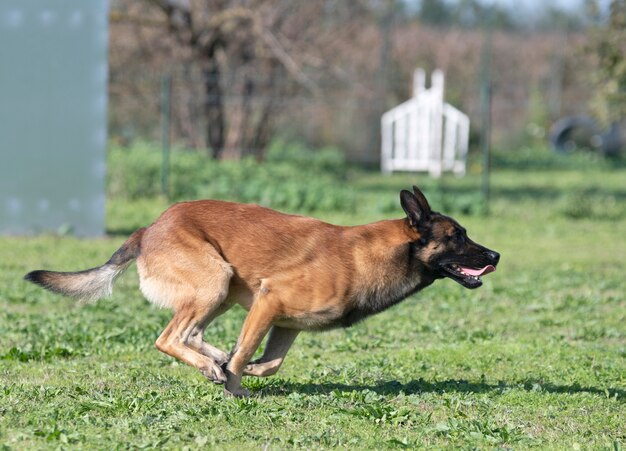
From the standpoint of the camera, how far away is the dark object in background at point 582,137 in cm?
3783

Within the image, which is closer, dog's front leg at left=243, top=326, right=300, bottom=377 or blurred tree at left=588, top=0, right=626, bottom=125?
dog's front leg at left=243, top=326, right=300, bottom=377

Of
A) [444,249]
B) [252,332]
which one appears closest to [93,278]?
[252,332]

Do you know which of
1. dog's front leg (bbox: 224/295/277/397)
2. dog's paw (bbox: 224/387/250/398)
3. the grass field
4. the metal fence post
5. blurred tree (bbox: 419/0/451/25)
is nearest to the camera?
the grass field

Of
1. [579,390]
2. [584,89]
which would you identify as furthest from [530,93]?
[579,390]

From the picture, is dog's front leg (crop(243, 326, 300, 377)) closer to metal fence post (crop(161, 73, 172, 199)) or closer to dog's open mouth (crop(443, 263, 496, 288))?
dog's open mouth (crop(443, 263, 496, 288))

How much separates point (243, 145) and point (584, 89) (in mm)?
20705

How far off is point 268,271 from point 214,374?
721mm

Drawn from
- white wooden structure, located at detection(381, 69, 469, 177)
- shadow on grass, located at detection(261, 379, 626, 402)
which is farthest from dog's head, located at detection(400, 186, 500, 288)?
white wooden structure, located at detection(381, 69, 469, 177)

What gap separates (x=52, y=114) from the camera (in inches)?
568

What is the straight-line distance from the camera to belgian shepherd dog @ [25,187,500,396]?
6.21m

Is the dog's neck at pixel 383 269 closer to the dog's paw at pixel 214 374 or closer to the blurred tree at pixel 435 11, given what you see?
the dog's paw at pixel 214 374

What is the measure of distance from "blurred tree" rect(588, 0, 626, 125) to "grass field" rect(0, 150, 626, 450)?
733cm

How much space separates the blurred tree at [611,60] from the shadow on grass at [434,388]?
13.2 metres

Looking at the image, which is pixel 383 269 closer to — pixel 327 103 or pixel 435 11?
pixel 327 103
